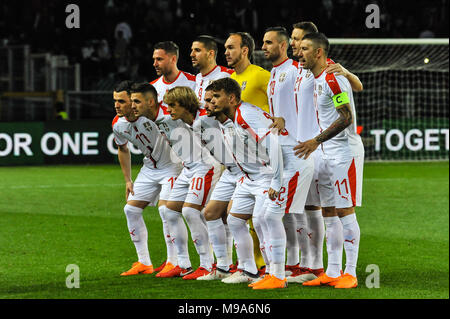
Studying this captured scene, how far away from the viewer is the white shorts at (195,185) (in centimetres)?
713

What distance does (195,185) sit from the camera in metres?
7.13

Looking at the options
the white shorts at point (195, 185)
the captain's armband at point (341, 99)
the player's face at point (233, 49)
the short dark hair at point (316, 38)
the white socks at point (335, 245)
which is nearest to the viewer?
the captain's armband at point (341, 99)

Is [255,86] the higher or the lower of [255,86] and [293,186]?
the higher

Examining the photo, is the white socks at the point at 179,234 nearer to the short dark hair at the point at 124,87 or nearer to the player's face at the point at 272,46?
the short dark hair at the point at 124,87

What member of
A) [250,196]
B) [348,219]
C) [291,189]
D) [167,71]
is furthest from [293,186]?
[167,71]

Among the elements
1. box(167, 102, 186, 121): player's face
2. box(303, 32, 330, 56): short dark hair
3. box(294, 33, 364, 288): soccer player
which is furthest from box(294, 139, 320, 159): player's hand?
box(167, 102, 186, 121): player's face

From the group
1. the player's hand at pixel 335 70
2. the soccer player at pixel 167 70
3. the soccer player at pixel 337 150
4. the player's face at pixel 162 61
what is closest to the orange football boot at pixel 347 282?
the soccer player at pixel 337 150

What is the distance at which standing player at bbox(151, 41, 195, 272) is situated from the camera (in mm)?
7562

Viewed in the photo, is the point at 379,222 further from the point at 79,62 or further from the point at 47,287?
the point at 79,62

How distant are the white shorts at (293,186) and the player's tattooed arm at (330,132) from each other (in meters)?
0.10

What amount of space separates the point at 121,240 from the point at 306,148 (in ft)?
13.1

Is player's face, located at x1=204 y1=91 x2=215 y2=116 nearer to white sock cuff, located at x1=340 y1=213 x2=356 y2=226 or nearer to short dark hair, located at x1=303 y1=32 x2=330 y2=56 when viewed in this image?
short dark hair, located at x1=303 y1=32 x2=330 y2=56

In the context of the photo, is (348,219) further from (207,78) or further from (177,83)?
(177,83)

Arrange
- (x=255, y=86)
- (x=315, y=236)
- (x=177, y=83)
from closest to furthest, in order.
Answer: (x=315, y=236), (x=255, y=86), (x=177, y=83)
